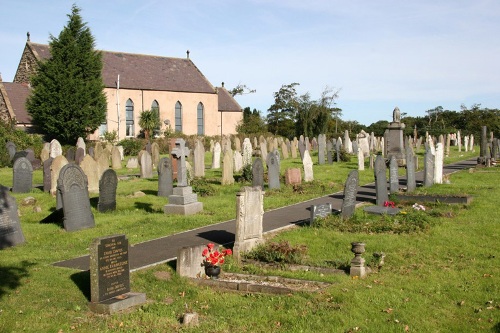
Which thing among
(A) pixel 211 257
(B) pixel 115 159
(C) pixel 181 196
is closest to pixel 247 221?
(A) pixel 211 257

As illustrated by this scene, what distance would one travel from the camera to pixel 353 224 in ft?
46.4

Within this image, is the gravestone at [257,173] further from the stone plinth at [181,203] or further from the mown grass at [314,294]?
the mown grass at [314,294]

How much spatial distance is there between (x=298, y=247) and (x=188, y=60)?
5579 centimetres

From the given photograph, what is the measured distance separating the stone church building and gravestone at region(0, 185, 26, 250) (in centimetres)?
3468

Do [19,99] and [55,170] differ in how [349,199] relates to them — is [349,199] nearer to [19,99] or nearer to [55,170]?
[55,170]

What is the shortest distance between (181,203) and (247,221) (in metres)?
5.15

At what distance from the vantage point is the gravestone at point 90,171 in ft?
70.4

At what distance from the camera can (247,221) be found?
11906 millimetres

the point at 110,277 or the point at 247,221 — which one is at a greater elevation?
the point at 247,221

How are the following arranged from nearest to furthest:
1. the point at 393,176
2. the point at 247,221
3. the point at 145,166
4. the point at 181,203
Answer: the point at 247,221, the point at 181,203, the point at 393,176, the point at 145,166

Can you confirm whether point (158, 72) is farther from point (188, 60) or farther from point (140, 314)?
point (140, 314)

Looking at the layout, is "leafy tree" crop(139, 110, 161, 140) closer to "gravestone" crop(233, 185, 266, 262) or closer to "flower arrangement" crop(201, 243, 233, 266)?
"gravestone" crop(233, 185, 266, 262)

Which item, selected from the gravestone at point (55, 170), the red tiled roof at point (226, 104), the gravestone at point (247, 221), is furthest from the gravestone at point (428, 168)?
the red tiled roof at point (226, 104)

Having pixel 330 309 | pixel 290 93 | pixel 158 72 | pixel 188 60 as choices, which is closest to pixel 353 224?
pixel 330 309
